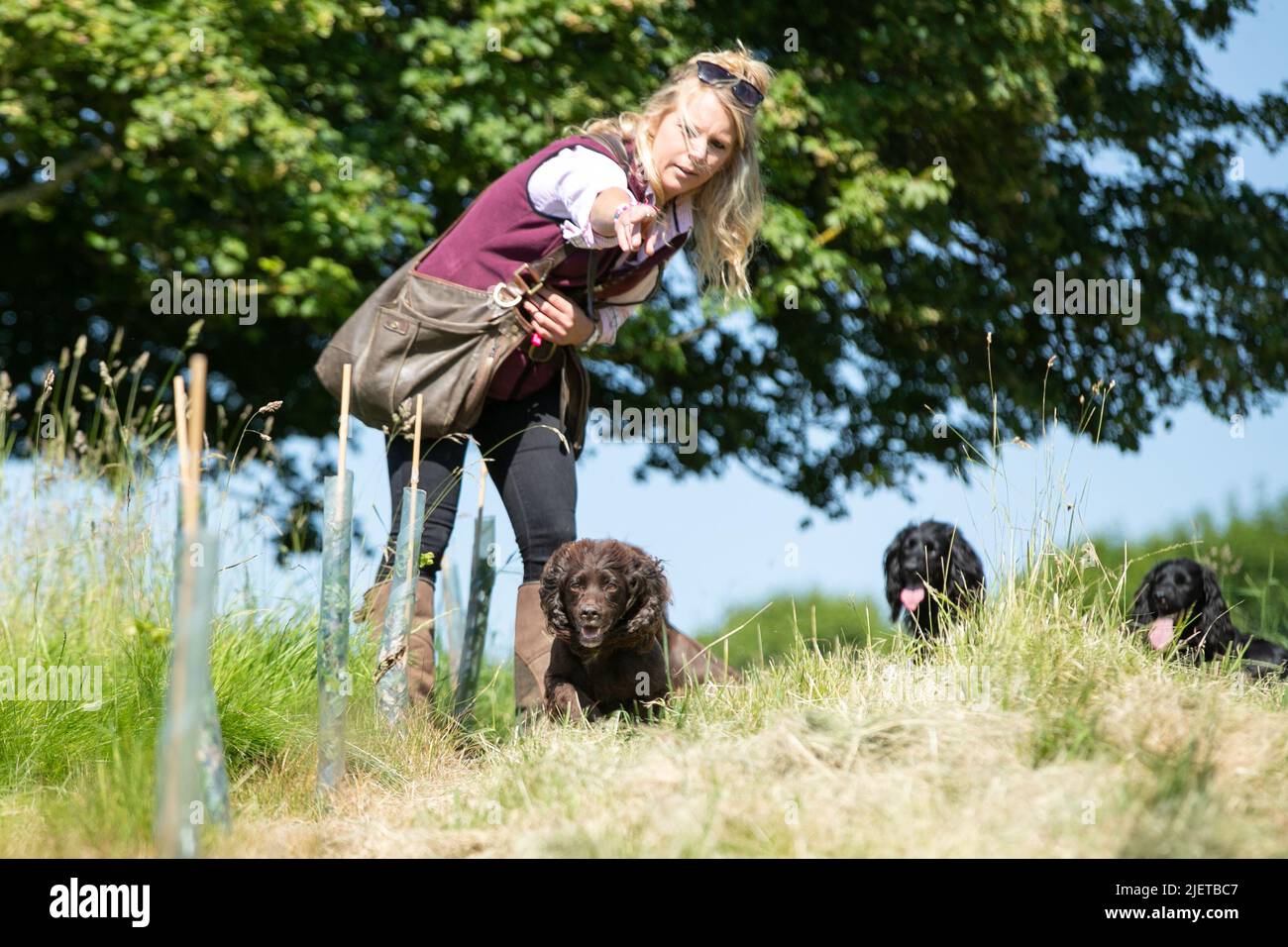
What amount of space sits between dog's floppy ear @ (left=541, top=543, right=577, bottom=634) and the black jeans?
0.41ft

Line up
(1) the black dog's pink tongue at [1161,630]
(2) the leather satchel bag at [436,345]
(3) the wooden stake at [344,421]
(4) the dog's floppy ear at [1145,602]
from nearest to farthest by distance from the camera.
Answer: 1. (3) the wooden stake at [344,421]
2. (2) the leather satchel bag at [436,345]
3. (1) the black dog's pink tongue at [1161,630]
4. (4) the dog's floppy ear at [1145,602]

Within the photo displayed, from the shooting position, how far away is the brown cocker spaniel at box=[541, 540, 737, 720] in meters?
4.30

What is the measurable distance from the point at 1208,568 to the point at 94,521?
4.72 m

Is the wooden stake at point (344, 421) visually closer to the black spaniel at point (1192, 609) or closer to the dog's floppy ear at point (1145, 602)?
the black spaniel at point (1192, 609)

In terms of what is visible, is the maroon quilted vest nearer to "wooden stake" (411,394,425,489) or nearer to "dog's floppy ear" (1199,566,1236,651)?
"wooden stake" (411,394,425,489)

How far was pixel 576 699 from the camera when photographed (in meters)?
4.42

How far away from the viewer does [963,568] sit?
563cm

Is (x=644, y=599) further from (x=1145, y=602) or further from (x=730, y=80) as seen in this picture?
(x=1145, y=602)

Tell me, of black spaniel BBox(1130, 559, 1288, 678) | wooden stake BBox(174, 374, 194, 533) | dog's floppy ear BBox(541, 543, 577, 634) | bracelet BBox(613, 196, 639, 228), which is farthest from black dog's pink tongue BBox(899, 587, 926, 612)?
wooden stake BBox(174, 374, 194, 533)

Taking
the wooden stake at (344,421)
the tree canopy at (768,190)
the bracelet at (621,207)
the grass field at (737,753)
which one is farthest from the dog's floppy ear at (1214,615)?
the wooden stake at (344,421)

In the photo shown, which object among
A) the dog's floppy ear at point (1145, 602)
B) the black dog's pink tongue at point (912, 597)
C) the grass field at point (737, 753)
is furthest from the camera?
the black dog's pink tongue at point (912, 597)

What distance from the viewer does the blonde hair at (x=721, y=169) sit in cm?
418

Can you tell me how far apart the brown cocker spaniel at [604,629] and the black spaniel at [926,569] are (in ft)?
4.71
